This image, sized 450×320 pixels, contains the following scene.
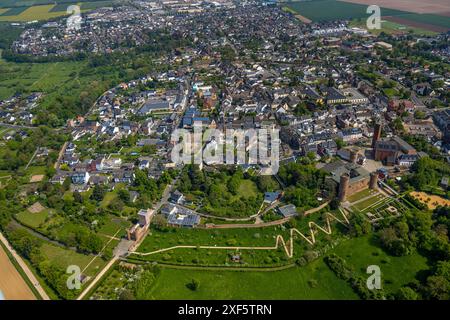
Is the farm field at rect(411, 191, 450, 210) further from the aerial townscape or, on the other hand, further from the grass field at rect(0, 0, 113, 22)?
the grass field at rect(0, 0, 113, 22)

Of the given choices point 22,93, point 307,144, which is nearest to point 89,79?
point 22,93

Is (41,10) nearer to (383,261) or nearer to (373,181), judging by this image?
(373,181)

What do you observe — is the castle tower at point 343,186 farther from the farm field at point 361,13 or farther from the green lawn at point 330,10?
the green lawn at point 330,10

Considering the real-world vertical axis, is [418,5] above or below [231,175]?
above

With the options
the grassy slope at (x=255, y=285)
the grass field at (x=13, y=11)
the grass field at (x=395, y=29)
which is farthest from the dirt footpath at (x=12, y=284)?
the grass field at (x=13, y=11)

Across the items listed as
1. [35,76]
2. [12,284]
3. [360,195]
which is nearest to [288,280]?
[360,195]

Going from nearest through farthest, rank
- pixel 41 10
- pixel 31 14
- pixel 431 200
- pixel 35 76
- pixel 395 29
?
pixel 431 200
pixel 35 76
pixel 395 29
pixel 31 14
pixel 41 10
